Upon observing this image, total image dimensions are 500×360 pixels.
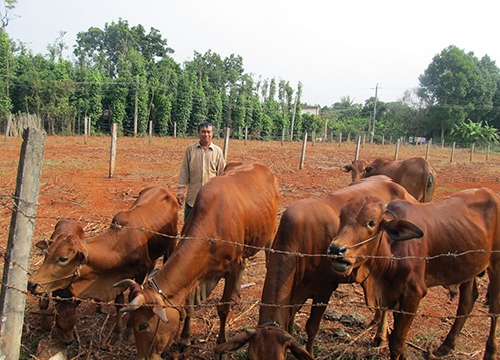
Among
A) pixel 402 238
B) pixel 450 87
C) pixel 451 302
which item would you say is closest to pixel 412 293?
pixel 402 238

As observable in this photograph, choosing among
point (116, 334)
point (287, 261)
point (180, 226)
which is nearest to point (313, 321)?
point (287, 261)

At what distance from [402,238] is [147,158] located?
19977 mm

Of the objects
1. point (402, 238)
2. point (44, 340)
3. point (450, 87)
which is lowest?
point (44, 340)

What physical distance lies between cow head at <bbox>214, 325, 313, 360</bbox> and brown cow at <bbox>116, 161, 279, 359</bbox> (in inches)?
26.0

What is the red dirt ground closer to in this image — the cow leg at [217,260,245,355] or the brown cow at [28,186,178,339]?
the cow leg at [217,260,245,355]

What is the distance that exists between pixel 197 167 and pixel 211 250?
2.15 meters

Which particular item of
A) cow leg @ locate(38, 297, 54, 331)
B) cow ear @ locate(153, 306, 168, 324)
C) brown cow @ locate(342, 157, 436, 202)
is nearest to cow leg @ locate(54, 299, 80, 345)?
cow leg @ locate(38, 297, 54, 331)

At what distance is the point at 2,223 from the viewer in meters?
8.98

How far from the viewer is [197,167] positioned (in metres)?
6.41

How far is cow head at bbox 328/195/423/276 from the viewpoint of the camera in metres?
3.49

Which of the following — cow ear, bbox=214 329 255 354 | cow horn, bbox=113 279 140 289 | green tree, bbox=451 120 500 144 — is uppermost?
green tree, bbox=451 120 500 144

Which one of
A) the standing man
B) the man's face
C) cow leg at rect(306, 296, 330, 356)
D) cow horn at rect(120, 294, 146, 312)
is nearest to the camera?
cow horn at rect(120, 294, 146, 312)

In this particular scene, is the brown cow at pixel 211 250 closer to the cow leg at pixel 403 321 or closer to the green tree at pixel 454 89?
the cow leg at pixel 403 321

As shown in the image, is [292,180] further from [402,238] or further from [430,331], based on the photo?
[402,238]
